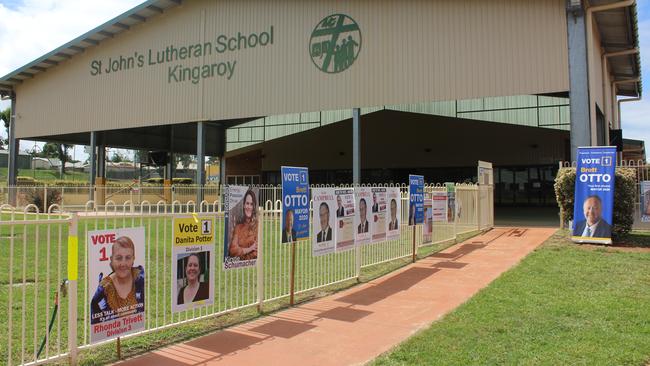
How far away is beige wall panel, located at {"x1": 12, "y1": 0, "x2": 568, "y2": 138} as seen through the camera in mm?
17203

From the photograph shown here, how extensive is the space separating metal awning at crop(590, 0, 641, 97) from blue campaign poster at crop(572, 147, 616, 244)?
268 inches

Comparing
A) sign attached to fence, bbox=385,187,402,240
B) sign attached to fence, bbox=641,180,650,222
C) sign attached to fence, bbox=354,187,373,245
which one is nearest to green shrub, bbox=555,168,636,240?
sign attached to fence, bbox=641,180,650,222

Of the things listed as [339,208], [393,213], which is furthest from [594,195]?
[339,208]

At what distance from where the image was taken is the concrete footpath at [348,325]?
494 cm

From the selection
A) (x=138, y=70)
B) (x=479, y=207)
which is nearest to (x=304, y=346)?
(x=479, y=207)

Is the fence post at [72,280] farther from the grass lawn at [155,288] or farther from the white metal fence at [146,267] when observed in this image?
the grass lawn at [155,288]

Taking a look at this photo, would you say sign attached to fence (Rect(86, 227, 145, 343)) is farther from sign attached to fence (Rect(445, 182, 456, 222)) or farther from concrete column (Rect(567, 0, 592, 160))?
concrete column (Rect(567, 0, 592, 160))

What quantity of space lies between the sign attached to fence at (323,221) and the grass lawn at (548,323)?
2.15 m

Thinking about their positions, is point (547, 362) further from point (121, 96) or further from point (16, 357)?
point (121, 96)

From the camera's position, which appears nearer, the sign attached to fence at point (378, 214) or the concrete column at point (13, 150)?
the sign attached to fence at point (378, 214)

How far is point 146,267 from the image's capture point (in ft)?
27.9

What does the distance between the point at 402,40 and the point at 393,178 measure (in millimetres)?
15028

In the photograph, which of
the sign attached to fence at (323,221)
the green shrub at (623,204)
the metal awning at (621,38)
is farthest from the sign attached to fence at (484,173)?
the sign attached to fence at (323,221)

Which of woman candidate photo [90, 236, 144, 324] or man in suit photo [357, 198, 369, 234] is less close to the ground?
man in suit photo [357, 198, 369, 234]
